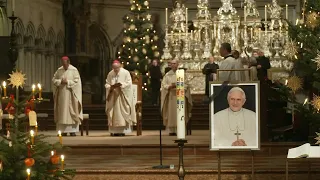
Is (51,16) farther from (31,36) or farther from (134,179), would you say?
(134,179)

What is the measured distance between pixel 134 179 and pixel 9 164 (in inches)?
110

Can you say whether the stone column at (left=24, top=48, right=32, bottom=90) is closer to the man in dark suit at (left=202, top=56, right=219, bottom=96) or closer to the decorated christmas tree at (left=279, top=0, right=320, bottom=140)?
the man in dark suit at (left=202, top=56, right=219, bottom=96)

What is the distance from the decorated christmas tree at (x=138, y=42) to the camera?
1121 inches

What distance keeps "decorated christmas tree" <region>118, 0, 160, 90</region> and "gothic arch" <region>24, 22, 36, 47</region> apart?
3.19 m

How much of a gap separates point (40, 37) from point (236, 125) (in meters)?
18.6

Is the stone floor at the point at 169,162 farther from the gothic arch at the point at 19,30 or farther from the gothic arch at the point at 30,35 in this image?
the gothic arch at the point at 30,35

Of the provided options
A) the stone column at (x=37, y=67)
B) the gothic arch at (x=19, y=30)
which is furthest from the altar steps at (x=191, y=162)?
the stone column at (x=37, y=67)

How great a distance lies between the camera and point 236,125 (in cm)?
993

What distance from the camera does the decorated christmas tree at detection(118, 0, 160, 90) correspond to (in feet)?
93.5

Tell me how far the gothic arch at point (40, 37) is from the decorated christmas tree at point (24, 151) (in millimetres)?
18945

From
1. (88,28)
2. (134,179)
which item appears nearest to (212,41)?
(88,28)

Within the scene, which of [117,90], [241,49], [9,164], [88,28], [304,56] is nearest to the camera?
[9,164]

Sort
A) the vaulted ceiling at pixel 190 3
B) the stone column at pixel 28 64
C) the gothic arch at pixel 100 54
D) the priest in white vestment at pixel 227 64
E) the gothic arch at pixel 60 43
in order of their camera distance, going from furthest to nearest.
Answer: the vaulted ceiling at pixel 190 3 → the gothic arch at pixel 100 54 → the gothic arch at pixel 60 43 → the stone column at pixel 28 64 → the priest in white vestment at pixel 227 64

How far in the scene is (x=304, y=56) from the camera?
32.2 feet
